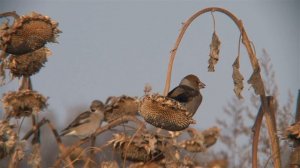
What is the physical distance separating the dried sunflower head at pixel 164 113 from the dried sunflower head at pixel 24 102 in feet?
2.84

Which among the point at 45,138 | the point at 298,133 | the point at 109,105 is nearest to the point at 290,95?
the point at 45,138

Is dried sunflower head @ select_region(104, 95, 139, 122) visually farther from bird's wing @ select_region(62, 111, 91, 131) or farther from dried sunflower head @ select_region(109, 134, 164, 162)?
bird's wing @ select_region(62, 111, 91, 131)

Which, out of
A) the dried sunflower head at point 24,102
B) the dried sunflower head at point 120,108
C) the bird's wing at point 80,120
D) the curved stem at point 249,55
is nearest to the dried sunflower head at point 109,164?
the curved stem at point 249,55

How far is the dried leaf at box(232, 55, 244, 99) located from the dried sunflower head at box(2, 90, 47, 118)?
86cm

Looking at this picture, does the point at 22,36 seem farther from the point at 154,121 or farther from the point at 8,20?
the point at 154,121

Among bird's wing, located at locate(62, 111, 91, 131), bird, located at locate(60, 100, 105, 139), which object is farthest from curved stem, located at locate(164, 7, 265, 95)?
bird's wing, located at locate(62, 111, 91, 131)

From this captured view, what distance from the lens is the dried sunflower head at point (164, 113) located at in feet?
7.66

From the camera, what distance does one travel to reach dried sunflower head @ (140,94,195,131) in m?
2.34

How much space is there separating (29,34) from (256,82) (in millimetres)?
869

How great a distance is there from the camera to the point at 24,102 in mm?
3098

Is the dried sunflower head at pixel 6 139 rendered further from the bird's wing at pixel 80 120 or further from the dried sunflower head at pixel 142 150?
the bird's wing at pixel 80 120

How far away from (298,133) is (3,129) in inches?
40.7

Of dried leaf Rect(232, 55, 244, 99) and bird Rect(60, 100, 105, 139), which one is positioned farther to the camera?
bird Rect(60, 100, 105, 139)

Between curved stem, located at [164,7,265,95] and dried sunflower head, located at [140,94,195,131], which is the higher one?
curved stem, located at [164,7,265,95]
